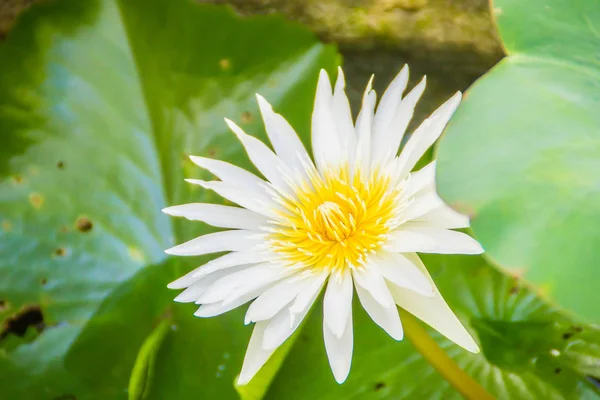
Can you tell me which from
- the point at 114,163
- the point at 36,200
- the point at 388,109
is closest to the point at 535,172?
the point at 388,109

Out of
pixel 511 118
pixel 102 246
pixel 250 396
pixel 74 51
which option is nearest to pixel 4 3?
pixel 74 51

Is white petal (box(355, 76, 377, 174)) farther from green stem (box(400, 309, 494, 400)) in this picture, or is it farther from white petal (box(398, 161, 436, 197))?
green stem (box(400, 309, 494, 400))

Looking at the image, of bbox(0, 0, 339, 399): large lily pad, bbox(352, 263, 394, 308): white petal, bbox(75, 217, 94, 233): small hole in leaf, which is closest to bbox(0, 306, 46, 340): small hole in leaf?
bbox(0, 0, 339, 399): large lily pad

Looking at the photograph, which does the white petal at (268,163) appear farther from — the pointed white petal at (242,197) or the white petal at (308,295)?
the white petal at (308,295)

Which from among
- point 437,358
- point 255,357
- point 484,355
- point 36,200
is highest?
point 36,200

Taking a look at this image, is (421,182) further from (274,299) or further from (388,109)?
(274,299)

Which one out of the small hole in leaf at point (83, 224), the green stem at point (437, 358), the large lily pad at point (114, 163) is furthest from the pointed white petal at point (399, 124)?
the small hole in leaf at point (83, 224)
